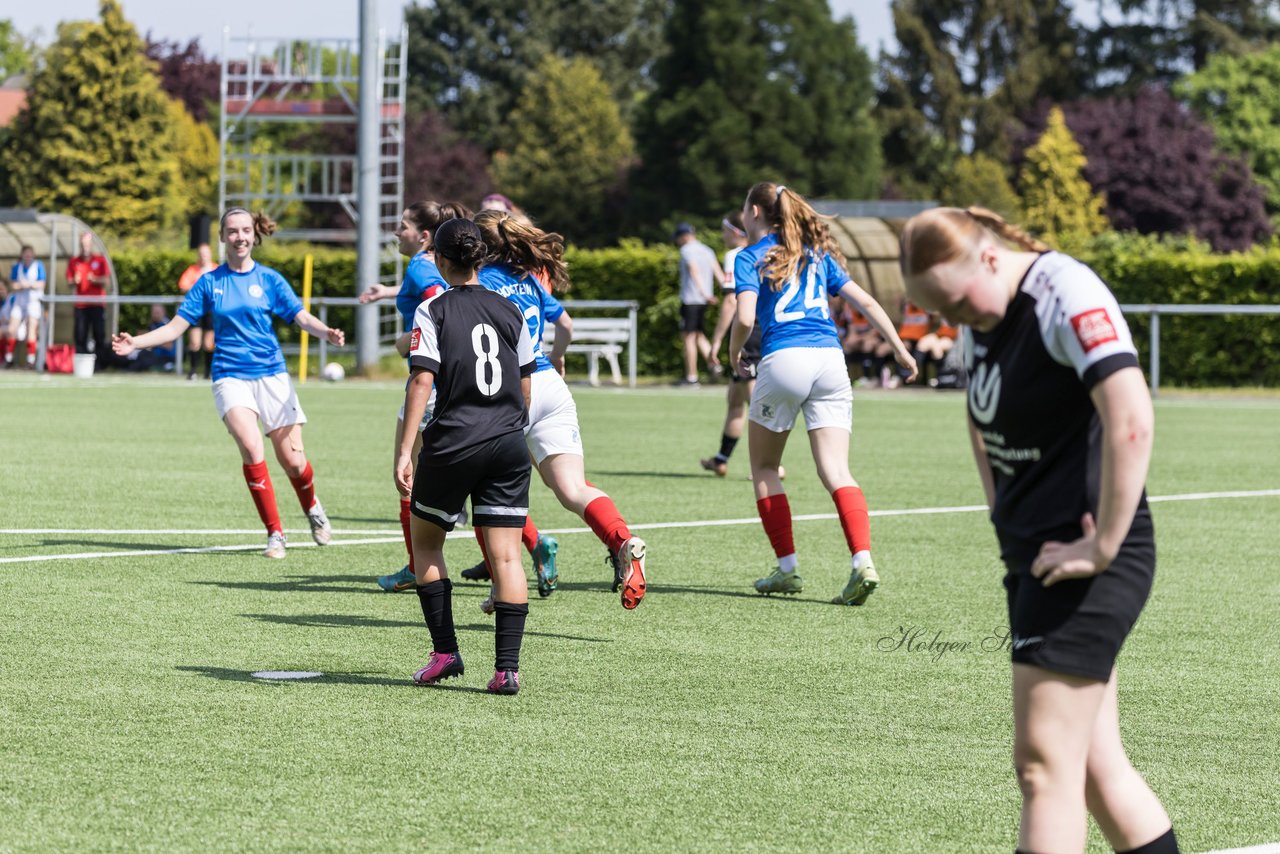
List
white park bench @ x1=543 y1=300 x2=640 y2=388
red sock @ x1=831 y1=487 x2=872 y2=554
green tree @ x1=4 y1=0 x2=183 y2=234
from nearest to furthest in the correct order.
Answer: red sock @ x1=831 y1=487 x2=872 y2=554 < white park bench @ x1=543 y1=300 x2=640 y2=388 < green tree @ x1=4 y1=0 x2=183 y2=234

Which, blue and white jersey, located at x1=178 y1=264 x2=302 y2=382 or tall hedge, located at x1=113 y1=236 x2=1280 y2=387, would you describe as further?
tall hedge, located at x1=113 y1=236 x2=1280 y2=387

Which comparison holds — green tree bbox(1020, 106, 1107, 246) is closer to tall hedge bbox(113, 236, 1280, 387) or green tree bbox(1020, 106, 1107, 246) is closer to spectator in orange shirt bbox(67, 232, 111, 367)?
Answer: tall hedge bbox(113, 236, 1280, 387)

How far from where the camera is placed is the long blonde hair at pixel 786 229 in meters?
8.86

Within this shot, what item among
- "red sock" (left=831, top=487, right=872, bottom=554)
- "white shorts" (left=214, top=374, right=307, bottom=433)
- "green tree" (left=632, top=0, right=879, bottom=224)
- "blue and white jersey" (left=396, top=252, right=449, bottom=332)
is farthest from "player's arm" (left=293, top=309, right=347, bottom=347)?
"green tree" (left=632, top=0, right=879, bottom=224)

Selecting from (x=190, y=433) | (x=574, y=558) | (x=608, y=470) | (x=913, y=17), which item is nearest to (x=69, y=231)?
(x=190, y=433)

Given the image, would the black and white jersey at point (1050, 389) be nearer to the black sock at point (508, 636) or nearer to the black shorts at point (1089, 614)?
the black shorts at point (1089, 614)

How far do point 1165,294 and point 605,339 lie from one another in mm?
8978

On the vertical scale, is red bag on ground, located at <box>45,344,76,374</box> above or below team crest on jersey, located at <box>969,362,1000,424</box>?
below

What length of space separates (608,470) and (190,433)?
5.18m

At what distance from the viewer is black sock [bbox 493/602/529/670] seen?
6480 millimetres

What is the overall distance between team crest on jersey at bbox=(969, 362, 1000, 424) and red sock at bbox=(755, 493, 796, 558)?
5.15m

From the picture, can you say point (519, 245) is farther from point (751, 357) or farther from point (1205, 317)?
point (1205, 317)

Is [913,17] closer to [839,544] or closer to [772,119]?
[772,119]

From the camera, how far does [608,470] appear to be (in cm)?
1513
